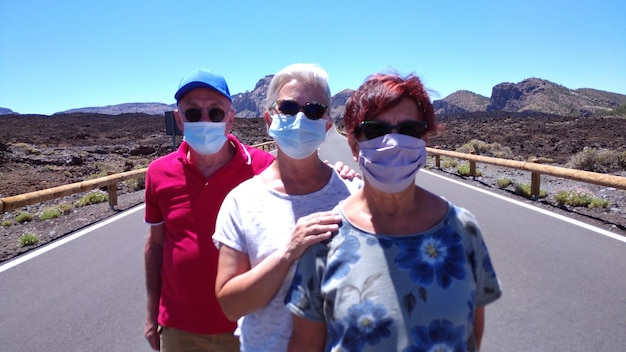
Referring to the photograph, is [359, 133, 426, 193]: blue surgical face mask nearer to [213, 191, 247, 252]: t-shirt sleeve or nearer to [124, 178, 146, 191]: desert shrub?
[213, 191, 247, 252]: t-shirt sleeve

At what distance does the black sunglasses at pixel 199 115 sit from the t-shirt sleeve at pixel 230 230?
78cm

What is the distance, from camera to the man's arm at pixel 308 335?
163cm

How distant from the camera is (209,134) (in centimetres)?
258

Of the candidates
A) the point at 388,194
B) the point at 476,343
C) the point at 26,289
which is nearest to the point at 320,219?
the point at 388,194

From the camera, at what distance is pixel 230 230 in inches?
73.5

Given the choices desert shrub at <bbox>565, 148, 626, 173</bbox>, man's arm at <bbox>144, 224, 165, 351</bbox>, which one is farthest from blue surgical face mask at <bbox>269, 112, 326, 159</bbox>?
desert shrub at <bbox>565, 148, 626, 173</bbox>

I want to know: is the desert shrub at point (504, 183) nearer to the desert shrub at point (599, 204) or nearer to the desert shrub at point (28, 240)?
the desert shrub at point (599, 204)

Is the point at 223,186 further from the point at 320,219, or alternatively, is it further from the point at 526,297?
the point at 526,297

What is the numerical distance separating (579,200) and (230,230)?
967 cm

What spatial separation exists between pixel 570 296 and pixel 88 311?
15.9ft

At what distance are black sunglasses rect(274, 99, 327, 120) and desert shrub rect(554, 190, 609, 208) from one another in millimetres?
9045

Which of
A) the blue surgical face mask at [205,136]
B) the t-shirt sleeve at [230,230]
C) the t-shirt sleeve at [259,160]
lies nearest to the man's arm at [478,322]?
the t-shirt sleeve at [230,230]

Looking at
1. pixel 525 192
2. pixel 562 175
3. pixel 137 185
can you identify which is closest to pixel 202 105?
pixel 562 175

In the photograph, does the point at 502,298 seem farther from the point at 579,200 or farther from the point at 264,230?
the point at 579,200
